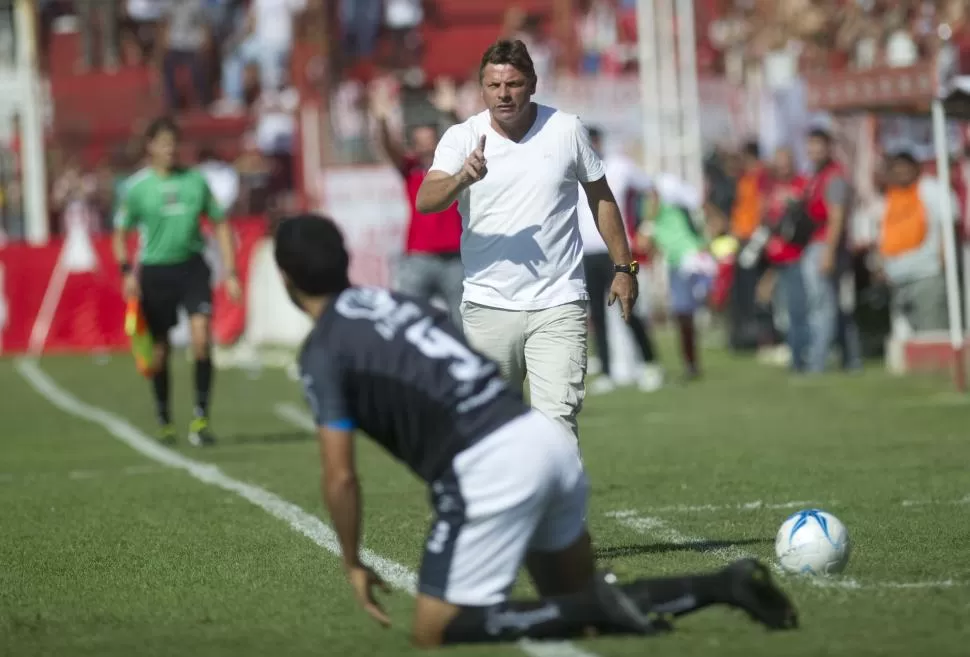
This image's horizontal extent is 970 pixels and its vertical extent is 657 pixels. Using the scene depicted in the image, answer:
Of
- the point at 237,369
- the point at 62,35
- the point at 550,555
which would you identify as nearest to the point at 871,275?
the point at 237,369

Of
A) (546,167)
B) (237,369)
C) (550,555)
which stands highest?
(546,167)

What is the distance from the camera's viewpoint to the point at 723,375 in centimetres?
1831

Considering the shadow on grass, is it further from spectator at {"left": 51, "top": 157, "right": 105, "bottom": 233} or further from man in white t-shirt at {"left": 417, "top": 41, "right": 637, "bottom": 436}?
spectator at {"left": 51, "top": 157, "right": 105, "bottom": 233}

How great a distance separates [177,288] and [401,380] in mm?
7848

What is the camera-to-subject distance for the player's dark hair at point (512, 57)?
7344 millimetres

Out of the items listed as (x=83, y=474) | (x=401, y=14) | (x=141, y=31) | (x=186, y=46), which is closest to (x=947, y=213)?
(x=83, y=474)

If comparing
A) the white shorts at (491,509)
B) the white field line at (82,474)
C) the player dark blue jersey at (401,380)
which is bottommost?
the white field line at (82,474)

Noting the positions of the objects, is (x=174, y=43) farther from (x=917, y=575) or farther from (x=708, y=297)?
(x=917, y=575)

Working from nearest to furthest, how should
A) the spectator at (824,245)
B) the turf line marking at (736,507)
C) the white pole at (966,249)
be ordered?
the turf line marking at (736,507)
the spectator at (824,245)
the white pole at (966,249)

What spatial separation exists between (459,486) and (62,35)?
27153 mm

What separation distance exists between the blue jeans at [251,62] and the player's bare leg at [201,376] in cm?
1750

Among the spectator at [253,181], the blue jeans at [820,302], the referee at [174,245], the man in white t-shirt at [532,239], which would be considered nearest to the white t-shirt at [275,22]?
the spectator at [253,181]

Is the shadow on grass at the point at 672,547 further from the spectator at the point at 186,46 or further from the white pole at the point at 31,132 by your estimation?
the spectator at the point at 186,46

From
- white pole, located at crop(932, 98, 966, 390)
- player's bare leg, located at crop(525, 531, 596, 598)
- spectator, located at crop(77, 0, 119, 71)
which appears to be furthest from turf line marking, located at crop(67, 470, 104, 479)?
spectator, located at crop(77, 0, 119, 71)
